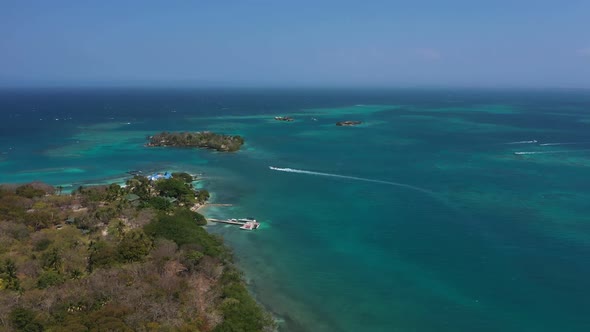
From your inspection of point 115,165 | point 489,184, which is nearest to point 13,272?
point 115,165

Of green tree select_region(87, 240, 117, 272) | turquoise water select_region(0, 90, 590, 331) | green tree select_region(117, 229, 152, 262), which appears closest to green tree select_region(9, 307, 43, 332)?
green tree select_region(87, 240, 117, 272)

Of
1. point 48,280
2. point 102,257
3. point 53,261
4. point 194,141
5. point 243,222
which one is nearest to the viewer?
point 48,280

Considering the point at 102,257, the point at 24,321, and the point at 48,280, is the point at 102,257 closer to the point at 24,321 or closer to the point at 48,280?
the point at 48,280

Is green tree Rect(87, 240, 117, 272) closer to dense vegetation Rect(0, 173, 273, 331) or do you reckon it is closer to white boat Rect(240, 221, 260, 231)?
dense vegetation Rect(0, 173, 273, 331)

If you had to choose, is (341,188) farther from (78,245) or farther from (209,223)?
(78,245)

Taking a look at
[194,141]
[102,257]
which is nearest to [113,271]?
[102,257]

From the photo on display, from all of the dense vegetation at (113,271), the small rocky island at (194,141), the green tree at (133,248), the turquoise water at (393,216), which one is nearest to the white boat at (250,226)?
the turquoise water at (393,216)

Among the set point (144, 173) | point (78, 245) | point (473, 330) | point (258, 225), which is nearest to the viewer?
point (473, 330)
